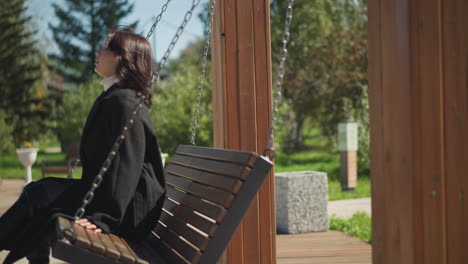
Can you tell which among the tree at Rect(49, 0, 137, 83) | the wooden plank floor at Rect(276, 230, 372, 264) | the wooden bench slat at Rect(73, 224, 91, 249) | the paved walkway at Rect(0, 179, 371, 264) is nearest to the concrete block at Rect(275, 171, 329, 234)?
the wooden plank floor at Rect(276, 230, 372, 264)

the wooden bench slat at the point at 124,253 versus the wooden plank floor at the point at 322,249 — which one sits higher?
the wooden bench slat at the point at 124,253

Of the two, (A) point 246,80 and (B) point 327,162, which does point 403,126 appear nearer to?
(A) point 246,80

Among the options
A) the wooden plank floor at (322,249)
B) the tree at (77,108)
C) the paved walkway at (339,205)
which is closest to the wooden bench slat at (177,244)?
the wooden plank floor at (322,249)

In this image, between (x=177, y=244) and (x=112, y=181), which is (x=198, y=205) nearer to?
(x=177, y=244)

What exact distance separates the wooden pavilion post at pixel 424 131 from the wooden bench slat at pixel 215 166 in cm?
53

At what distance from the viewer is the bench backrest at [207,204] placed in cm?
228

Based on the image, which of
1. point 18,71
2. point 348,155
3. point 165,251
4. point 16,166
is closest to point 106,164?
point 165,251

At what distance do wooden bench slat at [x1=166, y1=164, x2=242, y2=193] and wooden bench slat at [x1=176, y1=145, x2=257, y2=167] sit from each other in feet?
0.23

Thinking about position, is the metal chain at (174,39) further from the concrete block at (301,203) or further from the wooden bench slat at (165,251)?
the concrete block at (301,203)

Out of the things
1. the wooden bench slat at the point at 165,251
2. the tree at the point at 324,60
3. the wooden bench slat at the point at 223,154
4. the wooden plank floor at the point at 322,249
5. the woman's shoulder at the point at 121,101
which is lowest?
the wooden plank floor at the point at 322,249

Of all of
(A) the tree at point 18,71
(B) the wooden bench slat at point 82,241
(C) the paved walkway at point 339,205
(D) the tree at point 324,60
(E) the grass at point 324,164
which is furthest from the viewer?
(A) the tree at point 18,71

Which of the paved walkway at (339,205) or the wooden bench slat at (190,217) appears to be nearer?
the wooden bench slat at (190,217)

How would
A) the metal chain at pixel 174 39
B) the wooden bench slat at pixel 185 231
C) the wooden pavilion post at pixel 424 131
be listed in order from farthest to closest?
the metal chain at pixel 174 39
the wooden bench slat at pixel 185 231
the wooden pavilion post at pixel 424 131

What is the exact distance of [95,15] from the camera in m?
31.4
